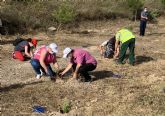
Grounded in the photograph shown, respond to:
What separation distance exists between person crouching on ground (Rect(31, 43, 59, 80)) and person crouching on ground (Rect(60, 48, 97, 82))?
1.23 feet

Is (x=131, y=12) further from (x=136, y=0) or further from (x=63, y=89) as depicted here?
(x=63, y=89)

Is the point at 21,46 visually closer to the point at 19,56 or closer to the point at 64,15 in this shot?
the point at 19,56

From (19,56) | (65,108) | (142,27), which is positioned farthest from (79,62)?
(142,27)

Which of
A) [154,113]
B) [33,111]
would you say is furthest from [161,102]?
[33,111]

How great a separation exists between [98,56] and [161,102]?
5593 millimetres

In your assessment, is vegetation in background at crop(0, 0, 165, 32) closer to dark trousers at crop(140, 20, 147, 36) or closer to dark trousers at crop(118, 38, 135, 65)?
dark trousers at crop(140, 20, 147, 36)

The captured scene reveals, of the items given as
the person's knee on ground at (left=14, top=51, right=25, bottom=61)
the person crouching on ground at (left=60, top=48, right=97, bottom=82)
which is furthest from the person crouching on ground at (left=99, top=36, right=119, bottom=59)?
the person crouching on ground at (left=60, top=48, right=97, bottom=82)

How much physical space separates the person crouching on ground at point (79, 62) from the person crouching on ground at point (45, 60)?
375 mm

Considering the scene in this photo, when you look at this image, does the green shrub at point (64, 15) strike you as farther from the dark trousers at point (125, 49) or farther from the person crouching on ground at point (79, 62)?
the person crouching on ground at point (79, 62)

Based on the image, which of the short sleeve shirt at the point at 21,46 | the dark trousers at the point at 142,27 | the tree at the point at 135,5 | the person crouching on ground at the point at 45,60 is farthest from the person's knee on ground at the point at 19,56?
the tree at the point at 135,5

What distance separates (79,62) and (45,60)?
3.29 ft

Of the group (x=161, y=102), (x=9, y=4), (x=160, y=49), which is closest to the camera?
(x=161, y=102)

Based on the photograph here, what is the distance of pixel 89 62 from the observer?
11.2 meters

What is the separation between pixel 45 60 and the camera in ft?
37.4
